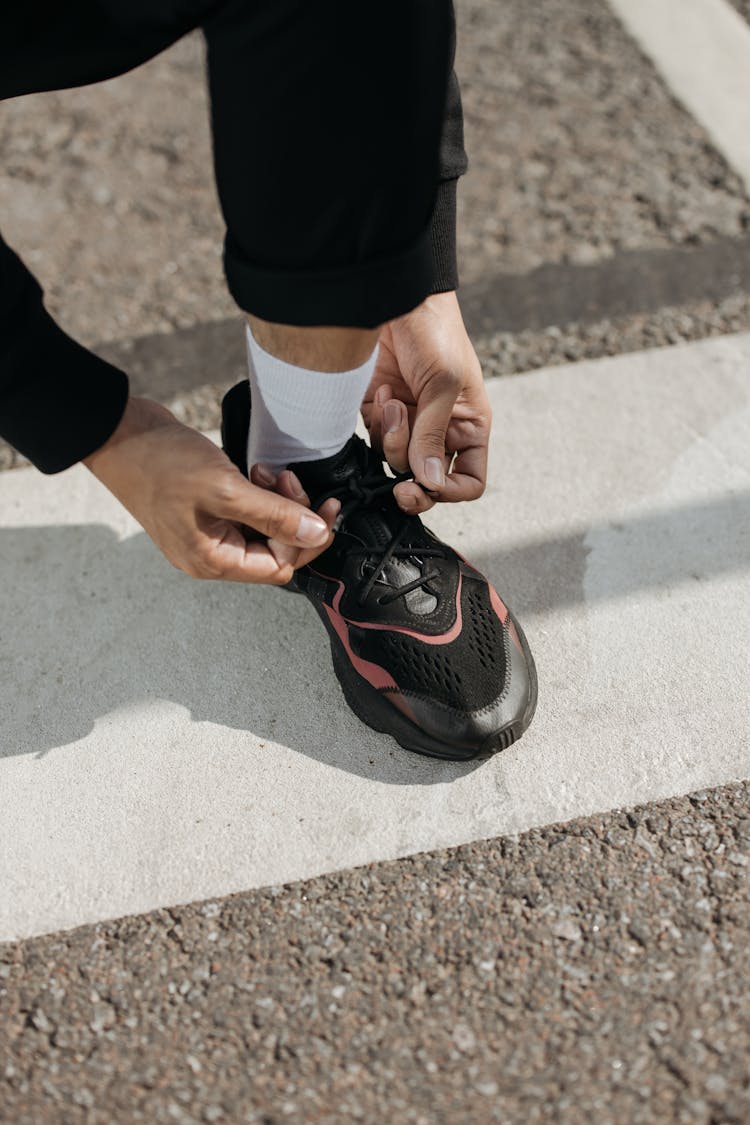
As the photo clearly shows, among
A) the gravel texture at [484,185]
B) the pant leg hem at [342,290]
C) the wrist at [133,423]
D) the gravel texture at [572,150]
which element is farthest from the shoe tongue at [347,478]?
the gravel texture at [572,150]

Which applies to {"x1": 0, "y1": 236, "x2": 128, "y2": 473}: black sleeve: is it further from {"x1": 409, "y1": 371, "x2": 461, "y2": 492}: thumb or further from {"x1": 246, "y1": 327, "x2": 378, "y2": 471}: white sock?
{"x1": 409, "y1": 371, "x2": 461, "y2": 492}: thumb

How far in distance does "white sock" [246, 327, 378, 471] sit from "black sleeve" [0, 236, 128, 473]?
0.19 m

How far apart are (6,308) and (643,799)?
101 centimetres

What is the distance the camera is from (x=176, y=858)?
4.47 feet

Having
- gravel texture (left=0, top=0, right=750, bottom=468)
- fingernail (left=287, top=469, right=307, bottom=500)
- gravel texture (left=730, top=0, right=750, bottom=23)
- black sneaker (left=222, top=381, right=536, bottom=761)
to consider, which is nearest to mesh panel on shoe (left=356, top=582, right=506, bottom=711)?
black sneaker (left=222, top=381, right=536, bottom=761)

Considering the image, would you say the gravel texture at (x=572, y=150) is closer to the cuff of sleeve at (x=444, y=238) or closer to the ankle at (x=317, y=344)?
the cuff of sleeve at (x=444, y=238)

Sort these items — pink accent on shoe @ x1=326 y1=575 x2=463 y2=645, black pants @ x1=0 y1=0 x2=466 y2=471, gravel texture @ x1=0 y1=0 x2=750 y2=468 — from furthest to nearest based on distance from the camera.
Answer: gravel texture @ x1=0 y1=0 x2=750 y2=468 → pink accent on shoe @ x1=326 y1=575 x2=463 y2=645 → black pants @ x1=0 y1=0 x2=466 y2=471

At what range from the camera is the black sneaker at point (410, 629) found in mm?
1410

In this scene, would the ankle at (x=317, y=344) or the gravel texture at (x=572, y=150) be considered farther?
the gravel texture at (x=572, y=150)

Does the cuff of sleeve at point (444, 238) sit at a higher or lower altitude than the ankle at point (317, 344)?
lower

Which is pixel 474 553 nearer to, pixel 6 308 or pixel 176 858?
pixel 176 858

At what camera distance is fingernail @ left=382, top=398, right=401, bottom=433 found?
1.53 metres

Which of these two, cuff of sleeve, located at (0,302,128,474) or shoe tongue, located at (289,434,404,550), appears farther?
shoe tongue, located at (289,434,404,550)

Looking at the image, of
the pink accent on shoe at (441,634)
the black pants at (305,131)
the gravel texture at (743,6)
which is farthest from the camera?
the gravel texture at (743,6)
